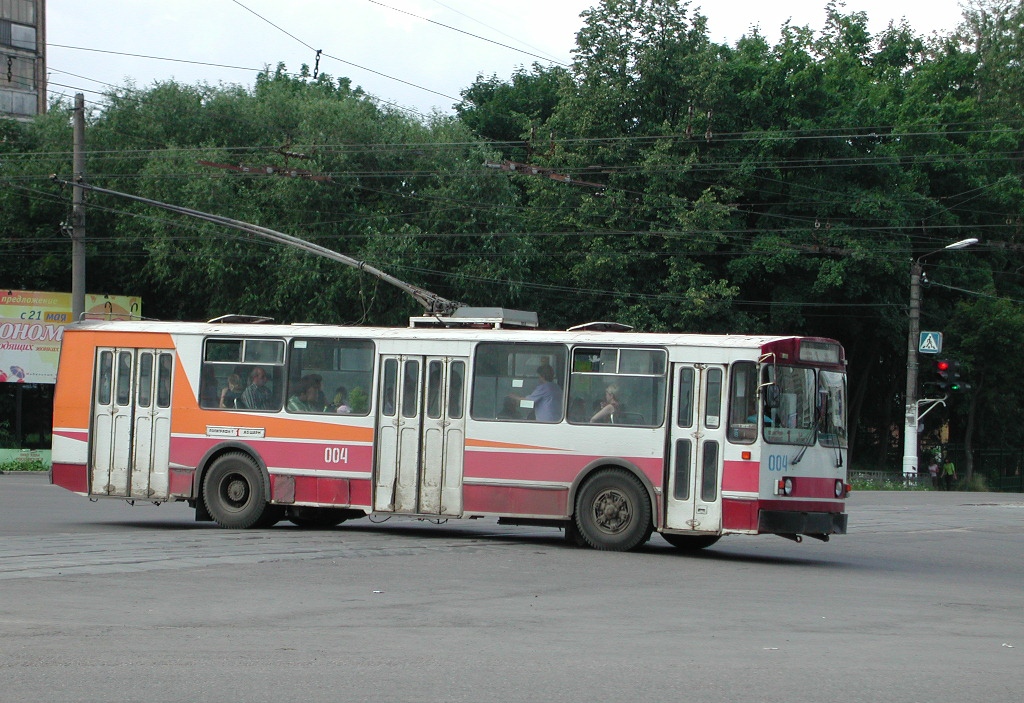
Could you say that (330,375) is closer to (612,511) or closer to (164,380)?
(164,380)

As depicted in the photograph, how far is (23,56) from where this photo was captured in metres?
73.9

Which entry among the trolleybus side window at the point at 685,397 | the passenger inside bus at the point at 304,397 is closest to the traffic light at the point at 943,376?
the trolleybus side window at the point at 685,397

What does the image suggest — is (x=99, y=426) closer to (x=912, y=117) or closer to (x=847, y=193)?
(x=847, y=193)

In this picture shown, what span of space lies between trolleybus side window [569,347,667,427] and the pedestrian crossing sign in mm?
30145

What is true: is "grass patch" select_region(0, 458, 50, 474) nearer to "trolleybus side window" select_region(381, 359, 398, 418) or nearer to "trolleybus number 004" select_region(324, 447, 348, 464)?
"trolleybus number 004" select_region(324, 447, 348, 464)

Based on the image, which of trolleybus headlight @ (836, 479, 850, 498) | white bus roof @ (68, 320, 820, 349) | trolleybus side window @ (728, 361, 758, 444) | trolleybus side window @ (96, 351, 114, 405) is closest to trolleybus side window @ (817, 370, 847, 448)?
trolleybus headlight @ (836, 479, 850, 498)

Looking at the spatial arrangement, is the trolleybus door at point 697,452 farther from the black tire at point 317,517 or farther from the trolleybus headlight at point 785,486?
the black tire at point 317,517

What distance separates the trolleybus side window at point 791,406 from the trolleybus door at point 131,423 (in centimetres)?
845

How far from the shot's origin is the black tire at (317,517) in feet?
64.4

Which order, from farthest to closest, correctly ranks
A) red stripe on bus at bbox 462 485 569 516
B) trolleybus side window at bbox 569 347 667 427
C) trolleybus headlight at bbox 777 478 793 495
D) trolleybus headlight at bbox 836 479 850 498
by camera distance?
red stripe on bus at bbox 462 485 569 516
trolleybus side window at bbox 569 347 667 427
trolleybus headlight at bbox 836 479 850 498
trolleybus headlight at bbox 777 478 793 495

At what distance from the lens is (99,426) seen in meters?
19.6

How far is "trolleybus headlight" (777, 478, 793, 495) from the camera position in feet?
52.7

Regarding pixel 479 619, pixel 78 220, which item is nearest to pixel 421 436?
pixel 479 619

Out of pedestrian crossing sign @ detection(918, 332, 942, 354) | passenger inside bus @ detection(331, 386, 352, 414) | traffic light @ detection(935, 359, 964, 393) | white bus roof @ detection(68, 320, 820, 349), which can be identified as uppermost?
pedestrian crossing sign @ detection(918, 332, 942, 354)
